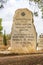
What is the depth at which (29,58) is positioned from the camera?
614cm

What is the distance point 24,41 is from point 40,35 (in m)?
3.08

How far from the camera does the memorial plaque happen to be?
1162 cm

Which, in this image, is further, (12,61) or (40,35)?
(40,35)

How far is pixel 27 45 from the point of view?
11758mm

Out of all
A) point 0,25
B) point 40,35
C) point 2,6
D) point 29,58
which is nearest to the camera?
point 29,58

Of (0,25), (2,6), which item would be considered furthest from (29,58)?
(0,25)

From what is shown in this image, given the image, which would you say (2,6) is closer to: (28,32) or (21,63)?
(28,32)

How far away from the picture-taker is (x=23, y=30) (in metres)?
11.8

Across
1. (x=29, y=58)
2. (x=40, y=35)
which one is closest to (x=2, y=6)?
(x=40, y=35)

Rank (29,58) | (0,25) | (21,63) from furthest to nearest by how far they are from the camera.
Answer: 1. (0,25)
2. (29,58)
3. (21,63)

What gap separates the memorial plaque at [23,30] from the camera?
1162 centimetres

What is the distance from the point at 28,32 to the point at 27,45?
54 cm

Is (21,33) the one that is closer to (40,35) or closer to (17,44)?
(17,44)

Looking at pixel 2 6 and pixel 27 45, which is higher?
pixel 2 6
